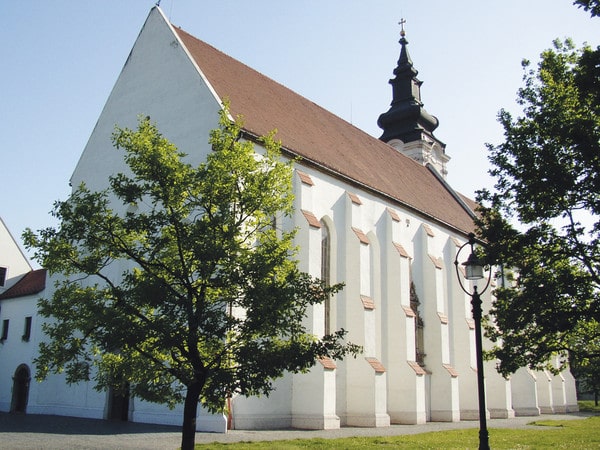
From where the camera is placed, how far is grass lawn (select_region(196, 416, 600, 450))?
43.5 ft

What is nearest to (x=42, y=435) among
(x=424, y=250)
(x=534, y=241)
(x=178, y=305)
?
(x=178, y=305)

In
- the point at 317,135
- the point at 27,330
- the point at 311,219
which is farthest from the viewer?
the point at 27,330

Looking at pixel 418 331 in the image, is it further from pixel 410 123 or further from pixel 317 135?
pixel 410 123

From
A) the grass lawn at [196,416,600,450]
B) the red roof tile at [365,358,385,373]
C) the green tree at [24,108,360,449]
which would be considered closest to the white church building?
the red roof tile at [365,358,385,373]

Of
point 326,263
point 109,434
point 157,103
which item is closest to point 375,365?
point 326,263

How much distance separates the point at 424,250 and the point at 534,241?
428 inches

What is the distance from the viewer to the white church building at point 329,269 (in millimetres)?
19109

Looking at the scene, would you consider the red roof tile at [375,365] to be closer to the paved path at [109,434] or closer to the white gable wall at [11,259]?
the paved path at [109,434]

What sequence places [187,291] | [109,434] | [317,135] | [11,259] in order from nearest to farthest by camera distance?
[187,291]
[109,434]
[317,135]
[11,259]

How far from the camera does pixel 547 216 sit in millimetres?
15664

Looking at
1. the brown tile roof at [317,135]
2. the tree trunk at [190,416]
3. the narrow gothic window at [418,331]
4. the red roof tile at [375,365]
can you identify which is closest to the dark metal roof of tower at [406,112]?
the brown tile roof at [317,135]

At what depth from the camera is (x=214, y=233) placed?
10.9m

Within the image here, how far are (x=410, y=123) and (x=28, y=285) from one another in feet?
77.9

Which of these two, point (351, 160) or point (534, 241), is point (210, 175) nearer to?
point (534, 241)
